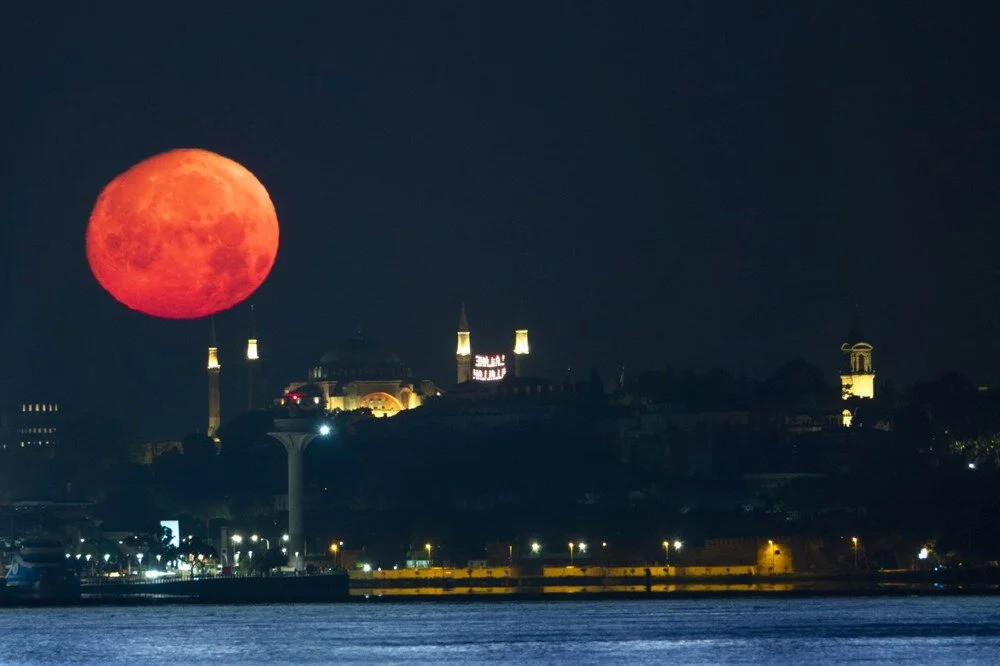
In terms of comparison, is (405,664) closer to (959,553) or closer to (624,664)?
(624,664)

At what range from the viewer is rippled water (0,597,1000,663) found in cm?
13688

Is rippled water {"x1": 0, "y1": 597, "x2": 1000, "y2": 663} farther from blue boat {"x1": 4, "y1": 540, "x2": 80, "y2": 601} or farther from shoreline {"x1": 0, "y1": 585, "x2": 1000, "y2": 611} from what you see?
blue boat {"x1": 4, "y1": 540, "x2": 80, "y2": 601}

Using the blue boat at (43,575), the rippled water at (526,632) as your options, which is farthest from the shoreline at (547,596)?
the rippled water at (526,632)

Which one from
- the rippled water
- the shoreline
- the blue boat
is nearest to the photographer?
the rippled water

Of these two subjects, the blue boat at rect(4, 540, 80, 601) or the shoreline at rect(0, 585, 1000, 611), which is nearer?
the shoreline at rect(0, 585, 1000, 611)

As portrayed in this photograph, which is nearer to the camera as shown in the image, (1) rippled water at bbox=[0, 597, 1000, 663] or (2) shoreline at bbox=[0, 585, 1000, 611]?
(1) rippled water at bbox=[0, 597, 1000, 663]

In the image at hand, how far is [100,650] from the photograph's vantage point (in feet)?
466

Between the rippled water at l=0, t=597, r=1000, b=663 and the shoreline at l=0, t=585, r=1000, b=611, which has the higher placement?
the shoreline at l=0, t=585, r=1000, b=611

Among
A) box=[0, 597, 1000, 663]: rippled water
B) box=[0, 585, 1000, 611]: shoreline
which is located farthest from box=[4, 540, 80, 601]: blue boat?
box=[0, 597, 1000, 663]: rippled water

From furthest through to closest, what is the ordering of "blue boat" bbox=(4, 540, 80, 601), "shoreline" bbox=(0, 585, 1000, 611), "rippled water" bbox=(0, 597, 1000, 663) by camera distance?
"blue boat" bbox=(4, 540, 80, 601) < "shoreline" bbox=(0, 585, 1000, 611) < "rippled water" bbox=(0, 597, 1000, 663)

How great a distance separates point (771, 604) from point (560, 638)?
97.2ft

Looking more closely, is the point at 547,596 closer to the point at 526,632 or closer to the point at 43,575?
the point at 43,575

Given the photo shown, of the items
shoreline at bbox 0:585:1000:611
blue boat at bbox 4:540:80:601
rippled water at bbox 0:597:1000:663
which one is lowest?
rippled water at bbox 0:597:1000:663

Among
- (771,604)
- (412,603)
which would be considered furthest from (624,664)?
(412,603)
